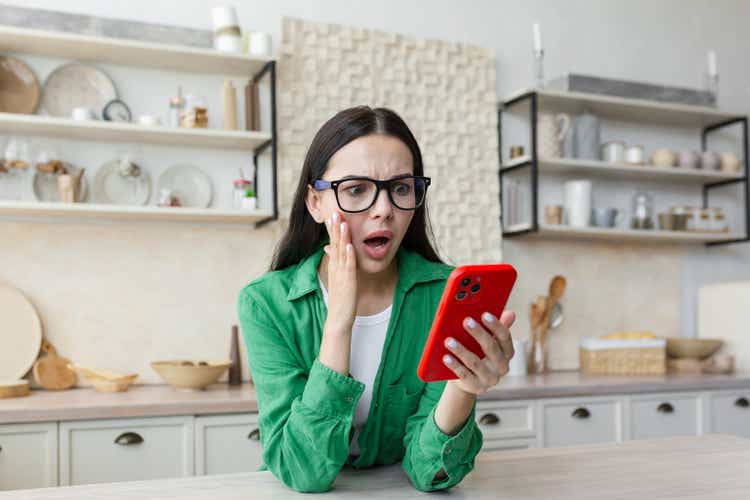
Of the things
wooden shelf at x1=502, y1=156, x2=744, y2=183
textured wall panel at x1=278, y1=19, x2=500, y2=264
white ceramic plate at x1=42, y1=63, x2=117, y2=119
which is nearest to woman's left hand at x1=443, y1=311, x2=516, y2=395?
textured wall panel at x1=278, y1=19, x2=500, y2=264

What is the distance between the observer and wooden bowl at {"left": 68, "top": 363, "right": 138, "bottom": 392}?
2664 millimetres

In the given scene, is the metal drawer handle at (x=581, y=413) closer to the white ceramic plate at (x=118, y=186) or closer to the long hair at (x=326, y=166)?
the long hair at (x=326, y=166)

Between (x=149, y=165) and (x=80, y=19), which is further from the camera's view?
(x=149, y=165)

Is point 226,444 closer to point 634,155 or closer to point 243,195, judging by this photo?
point 243,195

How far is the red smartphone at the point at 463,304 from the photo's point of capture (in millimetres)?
1019

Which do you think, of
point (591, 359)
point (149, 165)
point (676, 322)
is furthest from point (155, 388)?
point (676, 322)

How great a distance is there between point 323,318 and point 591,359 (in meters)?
2.33

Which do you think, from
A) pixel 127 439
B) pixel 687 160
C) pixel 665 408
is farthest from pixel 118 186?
pixel 687 160

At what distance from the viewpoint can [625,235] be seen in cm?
Answer: 352

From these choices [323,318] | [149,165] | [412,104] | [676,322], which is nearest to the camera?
[323,318]

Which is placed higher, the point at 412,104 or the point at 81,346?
the point at 412,104

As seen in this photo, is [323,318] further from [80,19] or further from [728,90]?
[728,90]

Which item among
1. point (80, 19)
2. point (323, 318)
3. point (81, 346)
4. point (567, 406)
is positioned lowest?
point (567, 406)

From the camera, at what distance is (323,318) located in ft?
4.56
